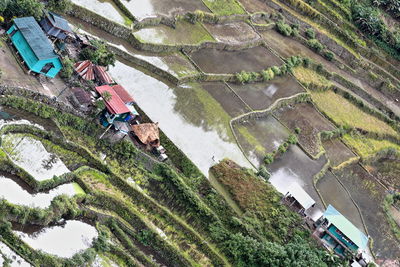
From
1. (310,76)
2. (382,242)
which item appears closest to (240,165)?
(382,242)

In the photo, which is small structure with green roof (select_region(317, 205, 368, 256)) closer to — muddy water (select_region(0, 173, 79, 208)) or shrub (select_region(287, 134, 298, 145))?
shrub (select_region(287, 134, 298, 145))

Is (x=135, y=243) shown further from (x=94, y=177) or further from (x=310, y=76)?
(x=310, y=76)

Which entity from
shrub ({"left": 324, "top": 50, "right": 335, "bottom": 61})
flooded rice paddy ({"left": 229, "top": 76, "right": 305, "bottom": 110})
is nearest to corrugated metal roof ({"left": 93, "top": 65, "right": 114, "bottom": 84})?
flooded rice paddy ({"left": 229, "top": 76, "right": 305, "bottom": 110})

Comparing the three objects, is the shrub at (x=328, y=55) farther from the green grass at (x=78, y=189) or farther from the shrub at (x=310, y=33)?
the green grass at (x=78, y=189)

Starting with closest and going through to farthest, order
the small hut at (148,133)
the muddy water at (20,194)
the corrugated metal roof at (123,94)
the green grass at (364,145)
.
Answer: the muddy water at (20,194) → the corrugated metal roof at (123,94) → the small hut at (148,133) → the green grass at (364,145)

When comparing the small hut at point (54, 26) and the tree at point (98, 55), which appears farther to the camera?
the tree at point (98, 55)

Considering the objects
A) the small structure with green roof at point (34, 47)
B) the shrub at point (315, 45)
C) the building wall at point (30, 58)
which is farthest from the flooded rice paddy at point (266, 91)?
the small structure with green roof at point (34, 47)

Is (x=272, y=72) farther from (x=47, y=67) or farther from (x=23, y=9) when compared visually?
(x=23, y=9)

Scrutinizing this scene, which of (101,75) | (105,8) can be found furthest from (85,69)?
(105,8)
